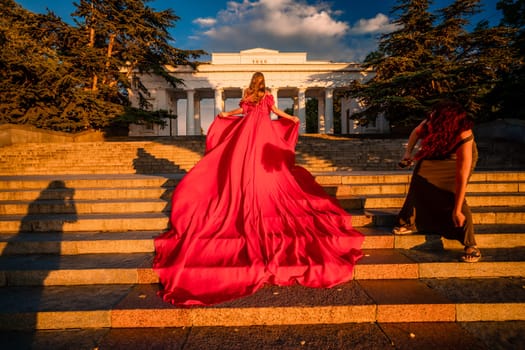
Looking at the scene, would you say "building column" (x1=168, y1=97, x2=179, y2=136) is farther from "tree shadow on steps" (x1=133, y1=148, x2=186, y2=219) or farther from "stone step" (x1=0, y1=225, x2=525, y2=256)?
"stone step" (x1=0, y1=225, x2=525, y2=256)

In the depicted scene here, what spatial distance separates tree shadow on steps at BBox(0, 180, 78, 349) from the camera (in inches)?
91.7

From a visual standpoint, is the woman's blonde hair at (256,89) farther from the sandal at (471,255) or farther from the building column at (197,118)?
the building column at (197,118)

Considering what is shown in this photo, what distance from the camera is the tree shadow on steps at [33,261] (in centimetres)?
233

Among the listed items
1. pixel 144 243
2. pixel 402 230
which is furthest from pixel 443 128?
pixel 144 243

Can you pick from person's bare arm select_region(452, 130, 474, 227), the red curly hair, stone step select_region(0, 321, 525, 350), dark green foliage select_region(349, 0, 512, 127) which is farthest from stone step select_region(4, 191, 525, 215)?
dark green foliage select_region(349, 0, 512, 127)

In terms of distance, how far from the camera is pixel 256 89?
12.2ft

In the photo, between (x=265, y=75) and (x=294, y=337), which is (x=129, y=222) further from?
(x=265, y=75)

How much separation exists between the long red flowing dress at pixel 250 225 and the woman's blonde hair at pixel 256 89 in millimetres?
92

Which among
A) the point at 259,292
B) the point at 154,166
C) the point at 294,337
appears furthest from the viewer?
the point at 154,166

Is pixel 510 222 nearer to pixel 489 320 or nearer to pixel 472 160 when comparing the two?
pixel 472 160

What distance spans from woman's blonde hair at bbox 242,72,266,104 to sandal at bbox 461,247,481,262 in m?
3.21

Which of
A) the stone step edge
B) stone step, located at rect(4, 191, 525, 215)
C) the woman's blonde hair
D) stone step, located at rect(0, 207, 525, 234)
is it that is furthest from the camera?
stone step, located at rect(4, 191, 525, 215)

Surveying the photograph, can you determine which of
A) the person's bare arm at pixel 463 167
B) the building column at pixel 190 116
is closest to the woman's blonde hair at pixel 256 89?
the person's bare arm at pixel 463 167

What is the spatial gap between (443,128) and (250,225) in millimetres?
2658
